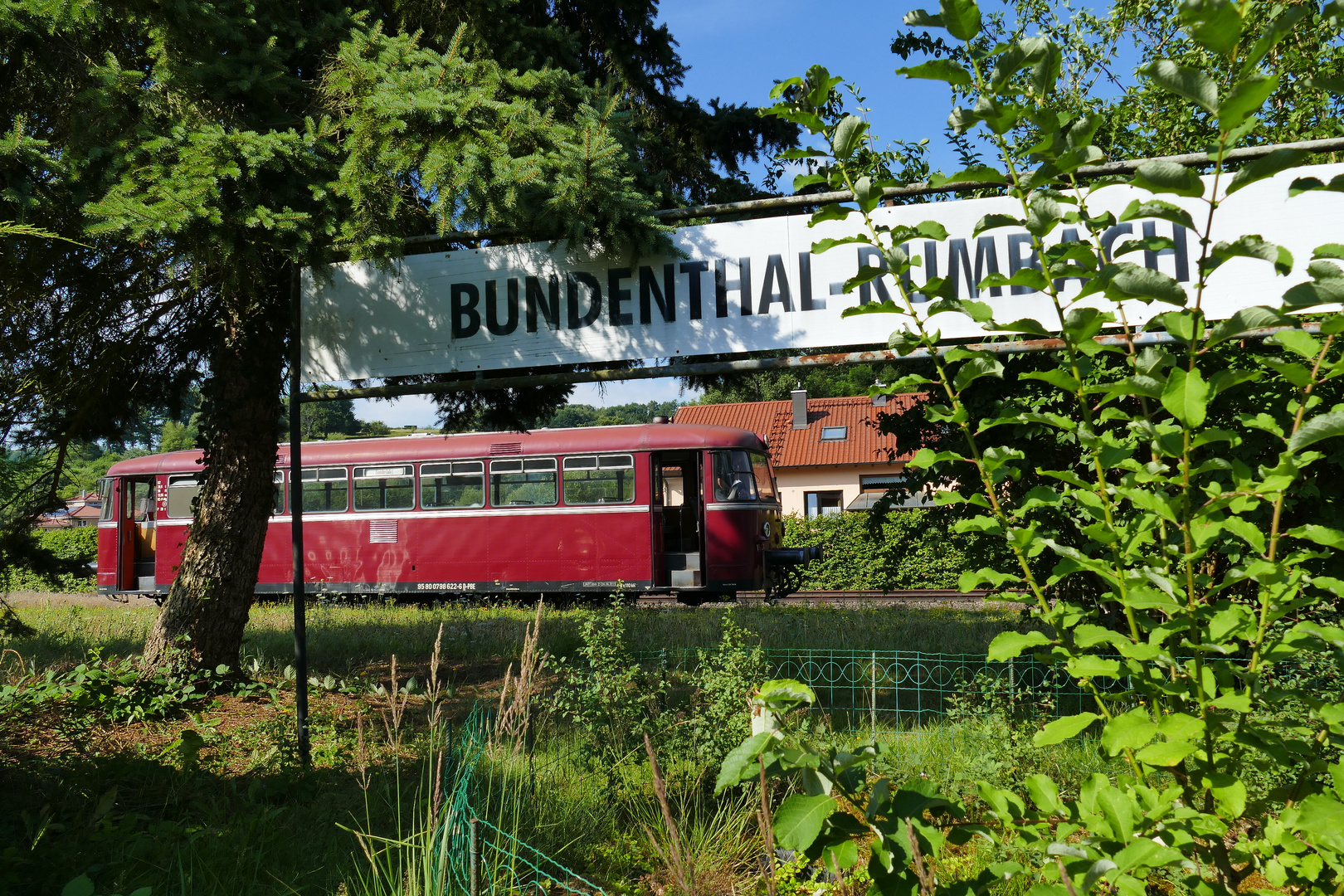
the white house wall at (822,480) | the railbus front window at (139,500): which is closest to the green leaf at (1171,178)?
the railbus front window at (139,500)

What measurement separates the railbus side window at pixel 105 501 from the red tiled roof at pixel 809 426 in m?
19.8

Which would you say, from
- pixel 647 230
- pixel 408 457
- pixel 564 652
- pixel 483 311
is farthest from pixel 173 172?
pixel 408 457

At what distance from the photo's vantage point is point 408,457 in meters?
15.8

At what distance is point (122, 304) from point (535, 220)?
375 centimetres

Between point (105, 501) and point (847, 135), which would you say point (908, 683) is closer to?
point (847, 135)

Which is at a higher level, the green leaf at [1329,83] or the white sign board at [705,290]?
the white sign board at [705,290]

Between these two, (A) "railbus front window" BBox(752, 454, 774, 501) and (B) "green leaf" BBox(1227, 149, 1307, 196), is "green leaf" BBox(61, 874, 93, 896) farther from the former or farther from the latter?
(A) "railbus front window" BBox(752, 454, 774, 501)

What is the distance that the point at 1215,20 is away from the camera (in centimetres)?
130

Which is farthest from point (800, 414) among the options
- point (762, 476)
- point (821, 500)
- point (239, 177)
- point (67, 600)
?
point (239, 177)

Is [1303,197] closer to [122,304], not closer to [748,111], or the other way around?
[748,111]

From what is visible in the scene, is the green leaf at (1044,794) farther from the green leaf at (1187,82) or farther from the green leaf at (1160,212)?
the green leaf at (1187,82)

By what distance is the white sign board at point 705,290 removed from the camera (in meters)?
3.67

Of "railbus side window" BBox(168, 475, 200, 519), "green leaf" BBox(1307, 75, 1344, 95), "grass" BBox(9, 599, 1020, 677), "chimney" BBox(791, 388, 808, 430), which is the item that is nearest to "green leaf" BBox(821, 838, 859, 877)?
"green leaf" BBox(1307, 75, 1344, 95)

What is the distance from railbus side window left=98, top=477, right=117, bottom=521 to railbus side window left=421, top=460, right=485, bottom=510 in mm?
7037
